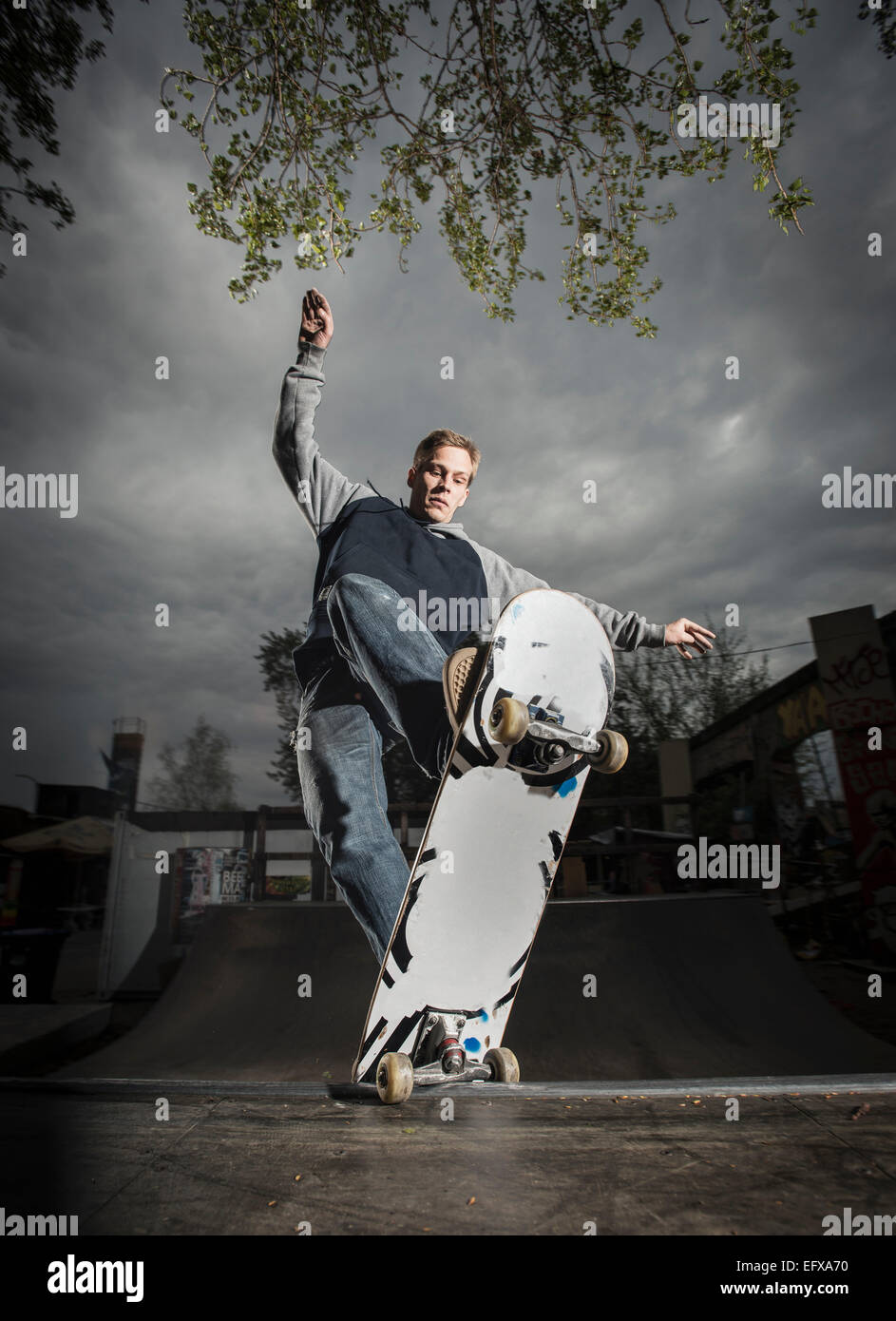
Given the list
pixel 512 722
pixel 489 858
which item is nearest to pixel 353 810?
pixel 489 858

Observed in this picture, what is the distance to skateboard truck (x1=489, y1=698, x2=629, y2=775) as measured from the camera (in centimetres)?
253

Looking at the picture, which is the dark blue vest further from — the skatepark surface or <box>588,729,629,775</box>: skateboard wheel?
the skatepark surface

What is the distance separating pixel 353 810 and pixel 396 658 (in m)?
0.69

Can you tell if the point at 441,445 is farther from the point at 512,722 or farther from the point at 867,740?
the point at 867,740

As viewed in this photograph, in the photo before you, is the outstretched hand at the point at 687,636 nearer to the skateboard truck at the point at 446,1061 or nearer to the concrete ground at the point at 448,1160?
the concrete ground at the point at 448,1160

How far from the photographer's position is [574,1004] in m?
3.09

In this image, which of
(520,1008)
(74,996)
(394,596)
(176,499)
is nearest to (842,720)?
(520,1008)

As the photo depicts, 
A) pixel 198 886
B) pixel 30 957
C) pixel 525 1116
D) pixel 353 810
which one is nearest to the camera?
pixel 525 1116

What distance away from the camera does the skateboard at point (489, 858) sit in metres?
2.46

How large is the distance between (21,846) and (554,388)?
393 centimetres

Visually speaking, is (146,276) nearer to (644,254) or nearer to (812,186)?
(644,254)

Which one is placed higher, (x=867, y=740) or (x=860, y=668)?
(x=860, y=668)

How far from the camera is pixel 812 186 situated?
3.66 m

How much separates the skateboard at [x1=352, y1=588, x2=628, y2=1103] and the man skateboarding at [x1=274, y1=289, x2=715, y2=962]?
145mm
